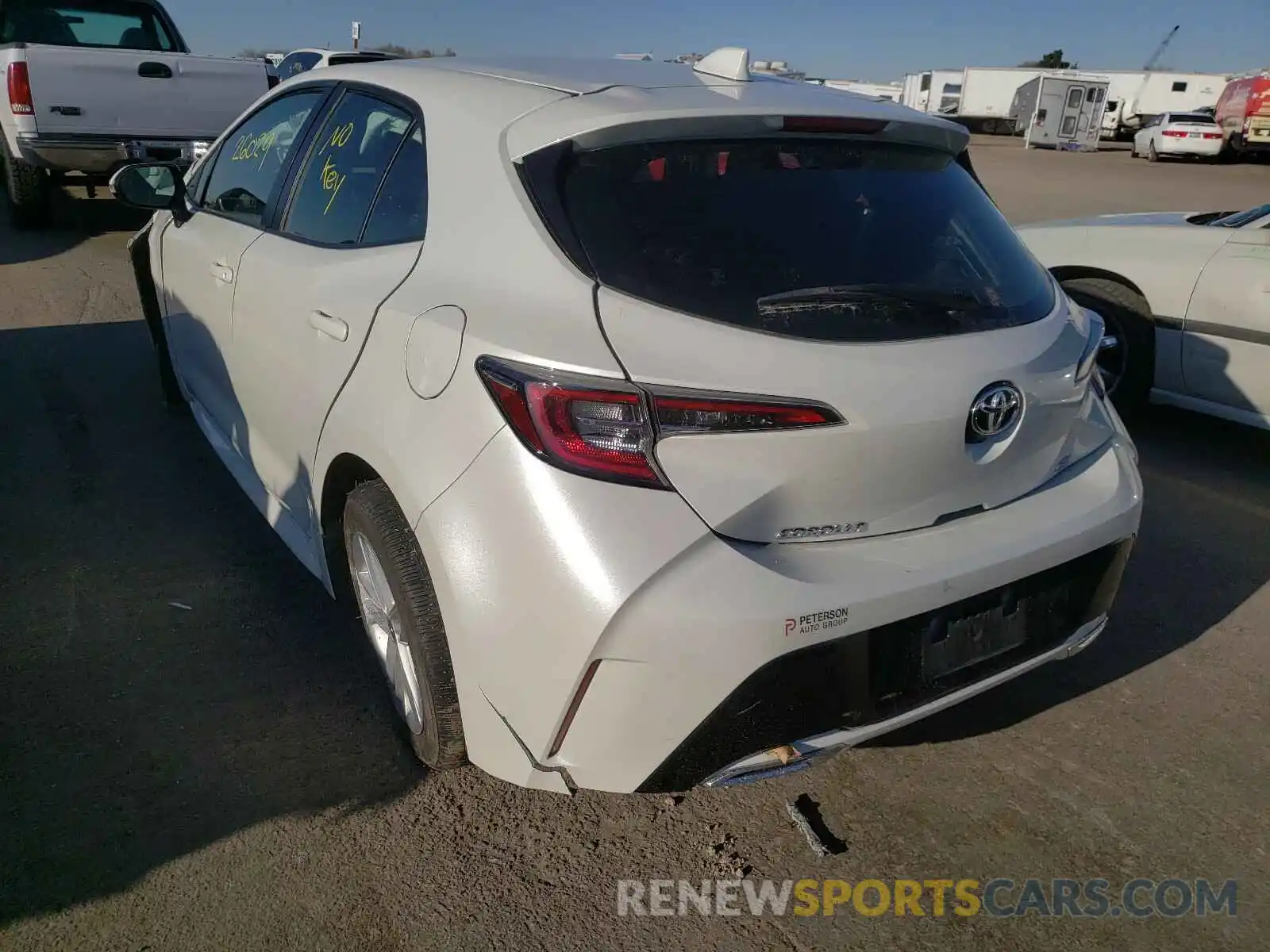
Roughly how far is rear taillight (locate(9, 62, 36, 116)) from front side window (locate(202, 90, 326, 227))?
5887 mm

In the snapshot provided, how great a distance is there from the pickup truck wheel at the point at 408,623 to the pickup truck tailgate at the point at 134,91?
766 centimetres

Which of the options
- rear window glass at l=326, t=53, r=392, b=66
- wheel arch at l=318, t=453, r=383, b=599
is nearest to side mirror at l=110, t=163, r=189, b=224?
wheel arch at l=318, t=453, r=383, b=599

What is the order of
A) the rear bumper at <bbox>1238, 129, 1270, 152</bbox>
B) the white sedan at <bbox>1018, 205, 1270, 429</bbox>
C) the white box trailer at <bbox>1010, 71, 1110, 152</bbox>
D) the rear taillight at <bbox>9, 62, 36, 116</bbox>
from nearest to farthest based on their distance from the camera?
the white sedan at <bbox>1018, 205, 1270, 429</bbox> < the rear taillight at <bbox>9, 62, 36, 116</bbox> < the rear bumper at <bbox>1238, 129, 1270, 152</bbox> < the white box trailer at <bbox>1010, 71, 1110, 152</bbox>

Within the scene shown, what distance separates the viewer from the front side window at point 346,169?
2.68 metres

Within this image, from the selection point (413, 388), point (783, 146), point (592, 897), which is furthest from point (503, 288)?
point (592, 897)

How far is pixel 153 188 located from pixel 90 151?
19.1 ft

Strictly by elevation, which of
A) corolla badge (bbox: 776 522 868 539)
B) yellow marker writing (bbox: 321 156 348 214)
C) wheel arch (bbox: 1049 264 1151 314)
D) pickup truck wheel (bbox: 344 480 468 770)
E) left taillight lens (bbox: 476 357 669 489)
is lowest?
pickup truck wheel (bbox: 344 480 468 770)

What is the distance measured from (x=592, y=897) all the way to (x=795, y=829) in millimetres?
523

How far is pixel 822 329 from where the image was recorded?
1974 mm

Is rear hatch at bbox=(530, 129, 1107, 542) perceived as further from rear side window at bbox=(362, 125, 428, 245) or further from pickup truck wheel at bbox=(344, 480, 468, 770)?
pickup truck wheel at bbox=(344, 480, 468, 770)

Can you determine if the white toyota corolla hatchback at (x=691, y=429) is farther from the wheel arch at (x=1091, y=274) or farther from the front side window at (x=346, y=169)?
the wheel arch at (x=1091, y=274)

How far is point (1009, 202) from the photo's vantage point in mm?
15758

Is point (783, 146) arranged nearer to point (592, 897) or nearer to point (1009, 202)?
point (592, 897)

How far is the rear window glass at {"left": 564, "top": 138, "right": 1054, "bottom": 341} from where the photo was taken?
1.98m
